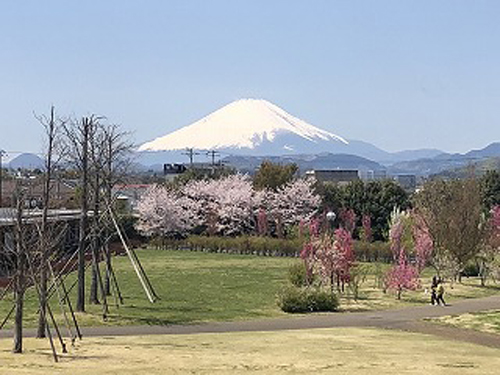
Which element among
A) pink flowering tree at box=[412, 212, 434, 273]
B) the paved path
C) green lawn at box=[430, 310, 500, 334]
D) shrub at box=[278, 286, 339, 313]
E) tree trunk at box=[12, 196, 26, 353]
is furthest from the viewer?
pink flowering tree at box=[412, 212, 434, 273]

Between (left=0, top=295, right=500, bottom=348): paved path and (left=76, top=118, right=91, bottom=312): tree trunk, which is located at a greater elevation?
(left=76, top=118, right=91, bottom=312): tree trunk

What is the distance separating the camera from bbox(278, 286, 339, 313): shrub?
3488 centimetres

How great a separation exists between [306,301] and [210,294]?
21.2 ft

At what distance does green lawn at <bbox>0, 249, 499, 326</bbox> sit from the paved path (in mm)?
1369

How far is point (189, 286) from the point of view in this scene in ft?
144

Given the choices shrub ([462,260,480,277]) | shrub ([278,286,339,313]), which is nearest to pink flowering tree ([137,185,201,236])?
shrub ([462,260,480,277])

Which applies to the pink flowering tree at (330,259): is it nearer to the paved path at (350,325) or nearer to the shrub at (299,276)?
the shrub at (299,276)

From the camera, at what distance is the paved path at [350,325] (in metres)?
28.1

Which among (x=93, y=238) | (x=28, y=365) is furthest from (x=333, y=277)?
(x=28, y=365)

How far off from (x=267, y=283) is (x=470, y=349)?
21.5 metres

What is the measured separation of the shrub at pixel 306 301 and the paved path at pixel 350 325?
40.9 inches

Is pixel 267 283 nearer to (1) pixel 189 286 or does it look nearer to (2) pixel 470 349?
(1) pixel 189 286

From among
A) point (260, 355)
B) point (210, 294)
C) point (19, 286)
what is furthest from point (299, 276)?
point (19, 286)

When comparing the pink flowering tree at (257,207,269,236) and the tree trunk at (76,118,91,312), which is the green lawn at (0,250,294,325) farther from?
the pink flowering tree at (257,207,269,236)
